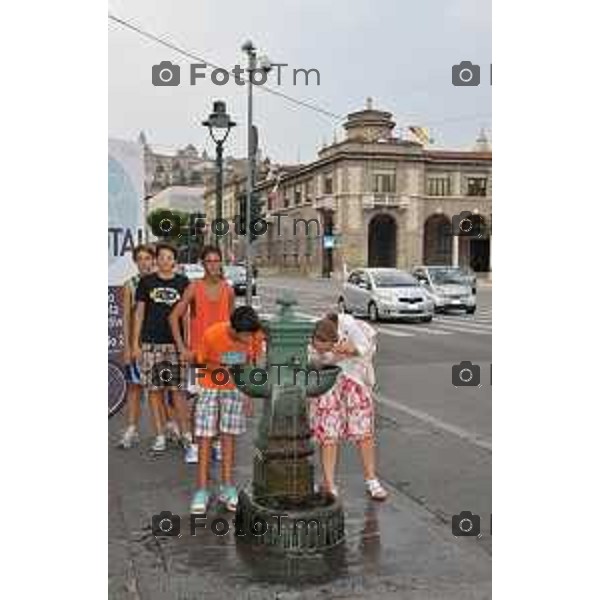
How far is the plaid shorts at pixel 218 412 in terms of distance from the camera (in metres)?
4.79

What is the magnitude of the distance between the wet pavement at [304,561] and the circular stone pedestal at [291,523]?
0.20 ft

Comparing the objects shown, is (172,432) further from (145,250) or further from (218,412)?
(218,412)

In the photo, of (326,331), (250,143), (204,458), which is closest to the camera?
(250,143)

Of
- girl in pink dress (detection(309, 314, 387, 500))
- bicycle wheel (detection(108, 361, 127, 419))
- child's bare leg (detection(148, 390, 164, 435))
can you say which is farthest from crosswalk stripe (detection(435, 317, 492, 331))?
girl in pink dress (detection(309, 314, 387, 500))

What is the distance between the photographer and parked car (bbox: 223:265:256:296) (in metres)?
5.22

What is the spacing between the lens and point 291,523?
426 centimetres

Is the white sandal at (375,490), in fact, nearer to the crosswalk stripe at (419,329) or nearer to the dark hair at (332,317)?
the dark hair at (332,317)

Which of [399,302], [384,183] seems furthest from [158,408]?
[399,302]

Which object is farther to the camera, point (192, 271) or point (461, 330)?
point (461, 330)

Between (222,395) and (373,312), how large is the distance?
13848 mm

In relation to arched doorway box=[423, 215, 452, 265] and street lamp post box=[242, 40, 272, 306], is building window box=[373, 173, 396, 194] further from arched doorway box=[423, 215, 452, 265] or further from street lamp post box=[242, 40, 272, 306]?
street lamp post box=[242, 40, 272, 306]

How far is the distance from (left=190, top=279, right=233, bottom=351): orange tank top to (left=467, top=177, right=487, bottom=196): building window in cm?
141

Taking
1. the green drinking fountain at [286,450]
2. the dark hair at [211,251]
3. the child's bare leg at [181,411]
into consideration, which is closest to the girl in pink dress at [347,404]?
the green drinking fountain at [286,450]
